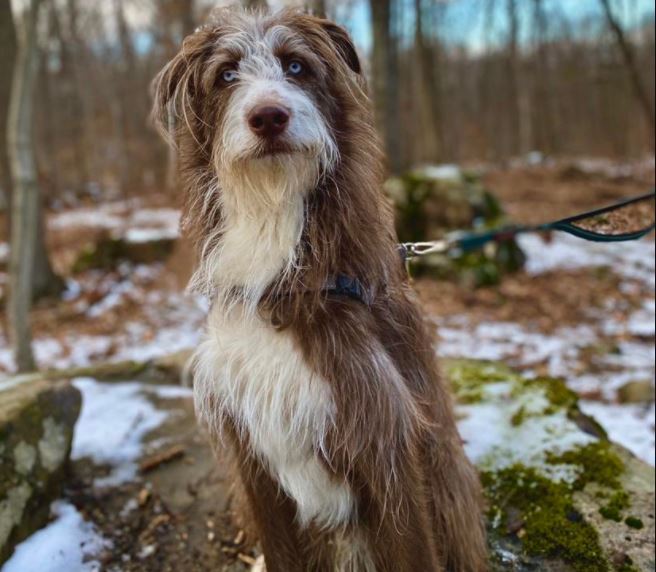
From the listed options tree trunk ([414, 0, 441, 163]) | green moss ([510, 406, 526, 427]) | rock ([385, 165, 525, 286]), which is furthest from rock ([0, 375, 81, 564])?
tree trunk ([414, 0, 441, 163])

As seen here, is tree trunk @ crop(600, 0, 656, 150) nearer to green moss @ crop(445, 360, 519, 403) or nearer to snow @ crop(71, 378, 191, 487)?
green moss @ crop(445, 360, 519, 403)

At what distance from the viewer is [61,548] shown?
2668mm

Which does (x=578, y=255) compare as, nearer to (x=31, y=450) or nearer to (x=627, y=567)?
(x=627, y=567)

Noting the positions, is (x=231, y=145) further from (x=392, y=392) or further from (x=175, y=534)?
(x=175, y=534)

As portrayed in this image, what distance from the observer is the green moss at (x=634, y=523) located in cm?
256

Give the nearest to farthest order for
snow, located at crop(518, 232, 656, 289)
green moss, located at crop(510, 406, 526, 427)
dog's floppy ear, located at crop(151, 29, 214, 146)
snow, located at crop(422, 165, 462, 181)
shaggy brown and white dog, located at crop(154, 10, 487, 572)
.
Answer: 1. shaggy brown and white dog, located at crop(154, 10, 487, 572)
2. dog's floppy ear, located at crop(151, 29, 214, 146)
3. green moss, located at crop(510, 406, 526, 427)
4. snow, located at crop(518, 232, 656, 289)
5. snow, located at crop(422, 165, 462, 181)

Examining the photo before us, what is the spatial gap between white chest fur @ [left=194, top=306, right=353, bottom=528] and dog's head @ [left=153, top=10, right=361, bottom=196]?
0.53m

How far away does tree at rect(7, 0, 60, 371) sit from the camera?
4.84 metres

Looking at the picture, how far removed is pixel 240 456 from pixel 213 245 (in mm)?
788

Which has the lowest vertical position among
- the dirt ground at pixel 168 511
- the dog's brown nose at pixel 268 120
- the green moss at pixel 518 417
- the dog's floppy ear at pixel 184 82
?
the dirt ground at pixel 168 511

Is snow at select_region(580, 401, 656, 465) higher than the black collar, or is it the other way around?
the black collar

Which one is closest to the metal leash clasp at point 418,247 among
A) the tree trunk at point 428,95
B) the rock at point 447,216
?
the rock at point 447,216

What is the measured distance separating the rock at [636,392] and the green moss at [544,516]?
1.95 meters

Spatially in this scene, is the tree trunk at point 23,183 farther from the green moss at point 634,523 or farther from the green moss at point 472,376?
the green moss at point 634,523
